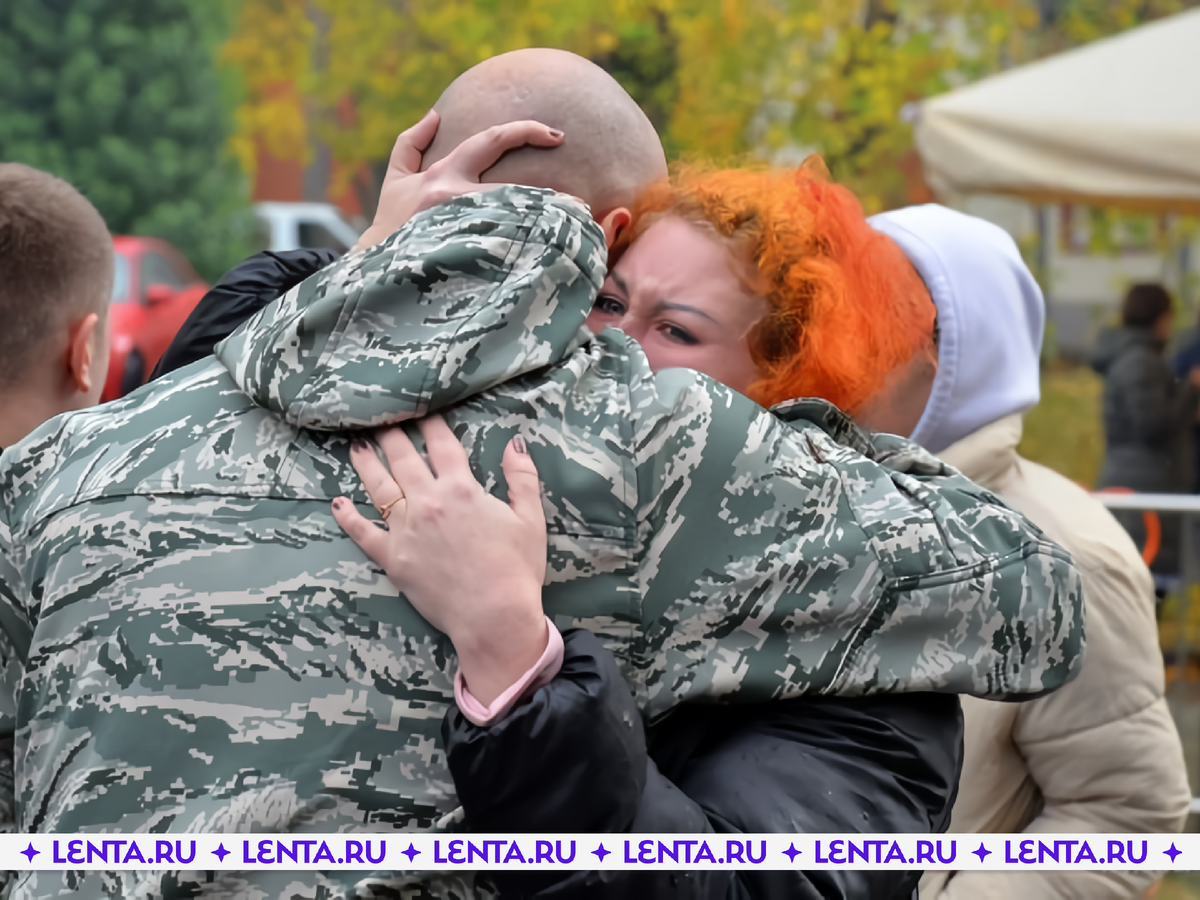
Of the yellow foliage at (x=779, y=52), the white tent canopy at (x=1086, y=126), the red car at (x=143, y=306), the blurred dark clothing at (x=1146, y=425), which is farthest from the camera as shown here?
the yellow foliage at (x=779, y=52)

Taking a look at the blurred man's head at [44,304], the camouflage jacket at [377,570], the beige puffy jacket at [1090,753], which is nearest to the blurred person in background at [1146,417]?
the beige puffy jacket at [1090,753]

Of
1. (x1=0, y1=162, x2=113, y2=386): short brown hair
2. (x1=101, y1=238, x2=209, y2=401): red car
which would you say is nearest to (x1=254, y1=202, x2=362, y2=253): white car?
(x1=101, y1=238, x2=209, y2=401): red car

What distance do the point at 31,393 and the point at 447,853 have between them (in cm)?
179

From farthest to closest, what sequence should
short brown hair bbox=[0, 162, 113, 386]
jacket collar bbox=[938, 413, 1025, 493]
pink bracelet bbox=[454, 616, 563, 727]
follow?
short brown hair bbox=[0, 162, 113, 386] < jacket collar bbox=[938, 413, 1025, 493] < pink bracelet bbox=[454, 616, 563, 727]

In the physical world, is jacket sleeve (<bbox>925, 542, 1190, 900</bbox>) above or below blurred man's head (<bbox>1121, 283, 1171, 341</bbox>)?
above

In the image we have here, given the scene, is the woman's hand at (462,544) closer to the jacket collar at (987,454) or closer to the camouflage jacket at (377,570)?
the camouflage jacket at (377,570)

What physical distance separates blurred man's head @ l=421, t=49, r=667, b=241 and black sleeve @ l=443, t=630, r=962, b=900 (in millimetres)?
621

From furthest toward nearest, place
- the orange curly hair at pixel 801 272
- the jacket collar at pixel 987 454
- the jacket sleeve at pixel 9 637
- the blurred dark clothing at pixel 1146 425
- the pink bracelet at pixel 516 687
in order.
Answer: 1. the blurred dark clothing at pixel 1146 425
2. the jacket collar at pixel 987 454
3. the orange curly hair at pixel 801 272
4. the jacket sleeve at pixel 9 637
5. the pink bracelet at pixel 516 687

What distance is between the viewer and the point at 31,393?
257 cm

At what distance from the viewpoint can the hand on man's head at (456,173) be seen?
1479mm

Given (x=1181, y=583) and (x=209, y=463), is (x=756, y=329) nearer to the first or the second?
(x=209, y=463)

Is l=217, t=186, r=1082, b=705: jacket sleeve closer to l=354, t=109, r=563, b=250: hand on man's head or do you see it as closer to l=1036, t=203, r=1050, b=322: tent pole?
l=354, t=109, r=563, b=250: hand on man's head

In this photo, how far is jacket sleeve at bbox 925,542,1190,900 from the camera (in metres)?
2.16

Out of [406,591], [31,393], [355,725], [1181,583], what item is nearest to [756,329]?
[406,591]
